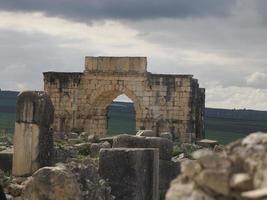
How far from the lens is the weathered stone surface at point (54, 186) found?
271 inches

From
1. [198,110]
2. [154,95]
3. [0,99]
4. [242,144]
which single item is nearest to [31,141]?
[242,144]

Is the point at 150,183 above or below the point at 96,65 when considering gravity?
below

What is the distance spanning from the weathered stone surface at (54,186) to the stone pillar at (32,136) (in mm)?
4780

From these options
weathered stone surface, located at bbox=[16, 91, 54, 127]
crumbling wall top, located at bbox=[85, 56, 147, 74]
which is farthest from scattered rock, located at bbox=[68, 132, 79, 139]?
weathered stone surface, located at bbox=[16, 91, 54, 127]

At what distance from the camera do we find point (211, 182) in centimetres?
333

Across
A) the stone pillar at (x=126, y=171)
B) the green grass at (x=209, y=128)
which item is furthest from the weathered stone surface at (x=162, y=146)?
the green grass at (x=209, y=128)

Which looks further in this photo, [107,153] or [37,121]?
[37,121]

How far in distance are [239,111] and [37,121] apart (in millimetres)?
158172

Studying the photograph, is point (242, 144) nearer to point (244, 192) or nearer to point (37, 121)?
point (244, 192)

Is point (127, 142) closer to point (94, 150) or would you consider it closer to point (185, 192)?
point (94, 150)

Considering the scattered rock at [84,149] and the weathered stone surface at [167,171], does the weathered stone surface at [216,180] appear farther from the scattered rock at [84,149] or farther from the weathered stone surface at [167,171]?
the scattered rock at [84,149]

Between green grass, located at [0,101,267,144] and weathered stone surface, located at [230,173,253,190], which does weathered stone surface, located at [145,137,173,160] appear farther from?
green grass, located at [0,101,267,144]

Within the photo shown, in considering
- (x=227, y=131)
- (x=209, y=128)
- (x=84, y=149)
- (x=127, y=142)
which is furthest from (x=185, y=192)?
(x=209, y=128)

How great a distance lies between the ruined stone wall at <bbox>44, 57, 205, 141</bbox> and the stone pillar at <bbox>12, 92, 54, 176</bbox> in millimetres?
13418
